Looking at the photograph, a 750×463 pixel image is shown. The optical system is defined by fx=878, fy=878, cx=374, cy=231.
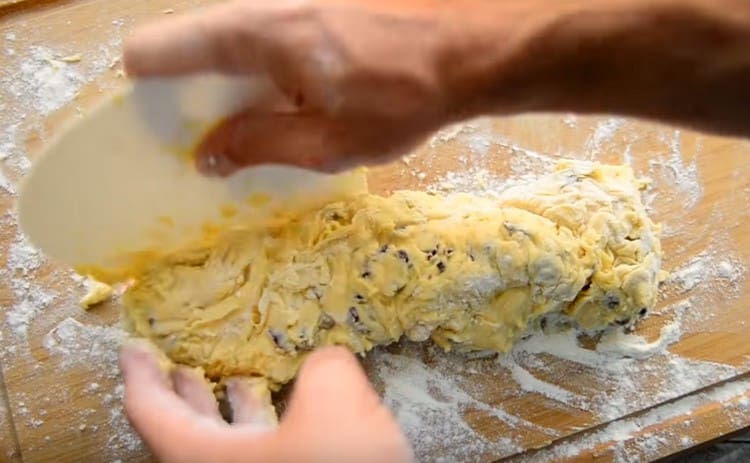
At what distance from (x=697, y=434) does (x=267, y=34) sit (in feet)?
2.90

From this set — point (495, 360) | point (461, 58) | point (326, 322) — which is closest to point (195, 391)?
point (326, 322)

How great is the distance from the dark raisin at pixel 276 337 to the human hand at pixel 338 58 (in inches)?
12.2

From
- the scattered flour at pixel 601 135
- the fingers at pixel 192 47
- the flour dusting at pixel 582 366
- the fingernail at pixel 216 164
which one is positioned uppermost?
the fingers at pixel 192 47

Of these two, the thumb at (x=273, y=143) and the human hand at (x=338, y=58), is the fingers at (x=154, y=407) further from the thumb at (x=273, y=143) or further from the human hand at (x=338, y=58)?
the human hand at (x=338, y=58)

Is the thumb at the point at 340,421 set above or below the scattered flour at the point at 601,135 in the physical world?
below

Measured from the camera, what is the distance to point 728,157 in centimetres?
150

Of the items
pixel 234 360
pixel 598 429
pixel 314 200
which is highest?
pixel 314 200

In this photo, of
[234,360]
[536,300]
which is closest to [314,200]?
[234,360]

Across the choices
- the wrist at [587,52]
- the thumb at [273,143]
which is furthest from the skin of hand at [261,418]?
the wrist at [587,52]

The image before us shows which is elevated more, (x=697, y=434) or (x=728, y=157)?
(x=728, y=157)

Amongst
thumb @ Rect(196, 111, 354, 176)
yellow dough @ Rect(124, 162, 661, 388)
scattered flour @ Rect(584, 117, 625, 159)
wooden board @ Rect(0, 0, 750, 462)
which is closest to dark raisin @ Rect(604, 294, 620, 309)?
yellow dough @ Rect(124, 162, 661, 388)

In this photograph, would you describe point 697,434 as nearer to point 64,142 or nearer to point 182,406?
point 182,406

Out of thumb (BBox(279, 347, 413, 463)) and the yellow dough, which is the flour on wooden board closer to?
the yellow dough

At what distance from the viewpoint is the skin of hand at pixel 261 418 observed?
3.33 feet
